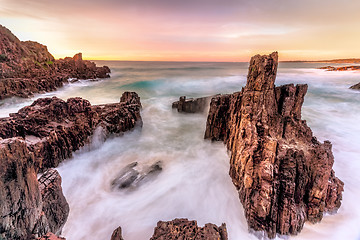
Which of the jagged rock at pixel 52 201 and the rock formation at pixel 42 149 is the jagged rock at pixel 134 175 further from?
the jagged rock at pixel 52 201

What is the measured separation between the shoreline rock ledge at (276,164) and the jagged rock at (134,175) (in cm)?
317

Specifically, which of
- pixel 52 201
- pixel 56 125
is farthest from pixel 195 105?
pixel 52 201

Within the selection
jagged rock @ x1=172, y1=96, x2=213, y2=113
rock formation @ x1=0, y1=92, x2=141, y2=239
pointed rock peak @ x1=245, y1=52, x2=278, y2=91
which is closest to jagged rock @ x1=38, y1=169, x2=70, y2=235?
rock formation @ x1=0, y1=92, x2=141, y2=239

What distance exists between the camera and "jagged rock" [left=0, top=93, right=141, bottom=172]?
6.56 m

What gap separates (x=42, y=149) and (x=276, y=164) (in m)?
7.86

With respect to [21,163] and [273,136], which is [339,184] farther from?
[21,163]

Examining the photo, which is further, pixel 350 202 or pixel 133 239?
pixel 350 202

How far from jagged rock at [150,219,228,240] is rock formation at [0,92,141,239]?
2.22 metres

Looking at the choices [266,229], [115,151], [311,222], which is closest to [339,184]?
[311,222]

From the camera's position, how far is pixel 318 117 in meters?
13.6

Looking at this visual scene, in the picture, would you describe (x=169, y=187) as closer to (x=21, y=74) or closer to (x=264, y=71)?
(x=264, y=71)

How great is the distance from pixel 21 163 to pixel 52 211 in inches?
63.7

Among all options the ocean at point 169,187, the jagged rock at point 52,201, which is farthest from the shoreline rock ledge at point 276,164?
the jagged rock at point 52,201

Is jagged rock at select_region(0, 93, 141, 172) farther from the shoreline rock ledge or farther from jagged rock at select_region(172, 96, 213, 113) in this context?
the shoreline rock ledge
